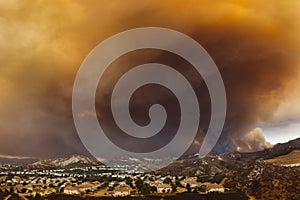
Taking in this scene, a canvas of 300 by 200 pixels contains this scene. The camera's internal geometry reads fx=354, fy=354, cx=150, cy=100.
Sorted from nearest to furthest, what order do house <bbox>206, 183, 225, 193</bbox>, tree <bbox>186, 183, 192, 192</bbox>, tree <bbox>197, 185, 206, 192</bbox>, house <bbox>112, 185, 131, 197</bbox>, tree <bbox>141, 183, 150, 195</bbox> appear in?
house <bbox>206, 183, 225, 193</bbox> < tree <bbox>197, 185, 206, 192</bbox> < house <bbox>112, 185, 131, 197</bbox> < tree <bbox>186, 183, 192, 192</bbox> < tree <bbox>141, 183, 150, 195</bbox>

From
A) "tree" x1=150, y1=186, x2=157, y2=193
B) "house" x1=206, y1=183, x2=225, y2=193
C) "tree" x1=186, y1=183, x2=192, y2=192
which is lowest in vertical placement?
"house" x1=206, y1=183, x2=225, y2=193

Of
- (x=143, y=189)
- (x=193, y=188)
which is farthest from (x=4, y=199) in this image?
(x=193, y=188)

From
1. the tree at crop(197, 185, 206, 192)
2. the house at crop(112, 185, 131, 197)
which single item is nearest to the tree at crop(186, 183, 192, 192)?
the tree at crop(197, 185, 206, 192)

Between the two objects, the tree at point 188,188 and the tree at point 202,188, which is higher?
the tree at point 188,188

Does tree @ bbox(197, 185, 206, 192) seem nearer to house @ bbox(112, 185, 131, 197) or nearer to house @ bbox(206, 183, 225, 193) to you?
house @ bbox(206, 183, 225, 193)

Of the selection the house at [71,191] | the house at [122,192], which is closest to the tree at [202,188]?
the house at [122,192]

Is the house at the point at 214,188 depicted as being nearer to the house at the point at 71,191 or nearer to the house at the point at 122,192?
the house at the point at 122,192

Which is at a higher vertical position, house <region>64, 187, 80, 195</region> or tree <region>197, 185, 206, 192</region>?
house <region>64, 187, 80, 195</region>

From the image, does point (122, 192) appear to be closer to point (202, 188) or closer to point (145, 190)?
point (145, 190)

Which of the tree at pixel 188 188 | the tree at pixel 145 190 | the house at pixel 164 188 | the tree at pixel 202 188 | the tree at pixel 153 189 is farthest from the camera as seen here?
the house at pixel 164 188

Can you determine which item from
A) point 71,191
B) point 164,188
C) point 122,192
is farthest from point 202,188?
point 71,191

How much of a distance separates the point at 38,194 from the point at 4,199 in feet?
44.2

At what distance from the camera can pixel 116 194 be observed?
133000 millimetres

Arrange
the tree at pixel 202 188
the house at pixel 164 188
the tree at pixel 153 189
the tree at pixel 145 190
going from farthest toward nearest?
the house at pixel 164 188 < the tree at pixel 153 189 < the tree at pixel 145 190 < the tree at pixel 202 188
